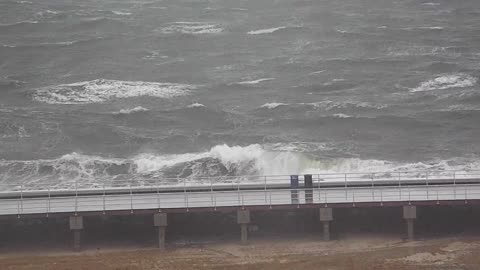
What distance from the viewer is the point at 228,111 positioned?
59.8 metres

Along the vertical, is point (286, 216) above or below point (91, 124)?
below

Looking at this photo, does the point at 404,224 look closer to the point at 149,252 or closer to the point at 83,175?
the point at 149,252

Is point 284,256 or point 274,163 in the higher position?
point 274,163

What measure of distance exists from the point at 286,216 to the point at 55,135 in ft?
68.6

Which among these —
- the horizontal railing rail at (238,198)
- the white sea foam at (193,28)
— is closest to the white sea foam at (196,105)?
the white sea foam at (193,28)

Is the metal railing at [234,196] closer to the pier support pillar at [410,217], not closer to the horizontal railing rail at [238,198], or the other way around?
the horizontal railing rail at [238,198]

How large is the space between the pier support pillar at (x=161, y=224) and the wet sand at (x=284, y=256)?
1.34 ft

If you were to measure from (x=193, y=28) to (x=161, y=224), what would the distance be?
4260 cm

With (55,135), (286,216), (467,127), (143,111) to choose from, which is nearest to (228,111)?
(143,111)

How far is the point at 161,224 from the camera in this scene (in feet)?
126

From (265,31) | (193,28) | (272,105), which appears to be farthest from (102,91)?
(265,31)

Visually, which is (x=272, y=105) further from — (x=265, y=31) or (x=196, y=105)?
(x=265, y=31)

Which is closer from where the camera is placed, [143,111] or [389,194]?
[389,194]

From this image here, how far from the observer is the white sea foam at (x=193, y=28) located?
78.0 m
